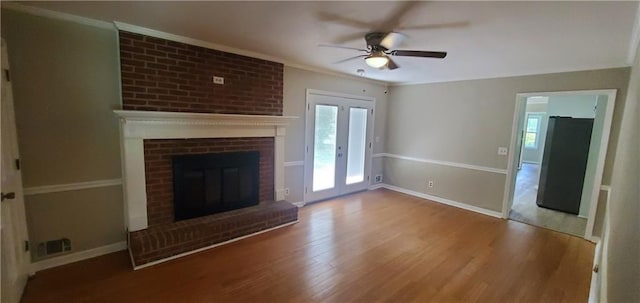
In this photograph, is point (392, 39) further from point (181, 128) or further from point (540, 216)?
point (540, 216)

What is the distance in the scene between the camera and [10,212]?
2.21 metres

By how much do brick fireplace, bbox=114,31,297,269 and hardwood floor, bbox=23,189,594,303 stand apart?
0.24 metres

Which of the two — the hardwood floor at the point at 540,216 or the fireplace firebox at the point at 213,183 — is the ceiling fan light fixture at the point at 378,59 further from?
the hardwood floor at the point at 540,216

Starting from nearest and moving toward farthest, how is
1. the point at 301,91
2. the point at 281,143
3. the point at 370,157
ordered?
the point at 281,143, the point at 301,91, the point at 370,157

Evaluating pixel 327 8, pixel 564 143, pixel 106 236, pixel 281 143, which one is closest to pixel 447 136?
pixel 564 143

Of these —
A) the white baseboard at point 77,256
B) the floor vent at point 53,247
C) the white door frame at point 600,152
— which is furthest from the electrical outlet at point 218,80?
the white door frame at point 600,152

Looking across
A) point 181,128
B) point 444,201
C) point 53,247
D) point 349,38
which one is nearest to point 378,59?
point 349,38

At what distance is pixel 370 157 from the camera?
19.1ft

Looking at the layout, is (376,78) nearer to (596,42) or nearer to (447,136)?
(447,136)

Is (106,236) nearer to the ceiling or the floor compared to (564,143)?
nearer to the floor

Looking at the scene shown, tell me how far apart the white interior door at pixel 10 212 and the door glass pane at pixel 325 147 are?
3.52m

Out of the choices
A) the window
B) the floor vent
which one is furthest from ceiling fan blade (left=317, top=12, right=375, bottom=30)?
the window

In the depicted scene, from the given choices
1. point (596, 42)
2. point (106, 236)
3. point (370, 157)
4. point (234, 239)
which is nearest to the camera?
point (596, 42)

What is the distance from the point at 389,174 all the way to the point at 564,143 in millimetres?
3175
